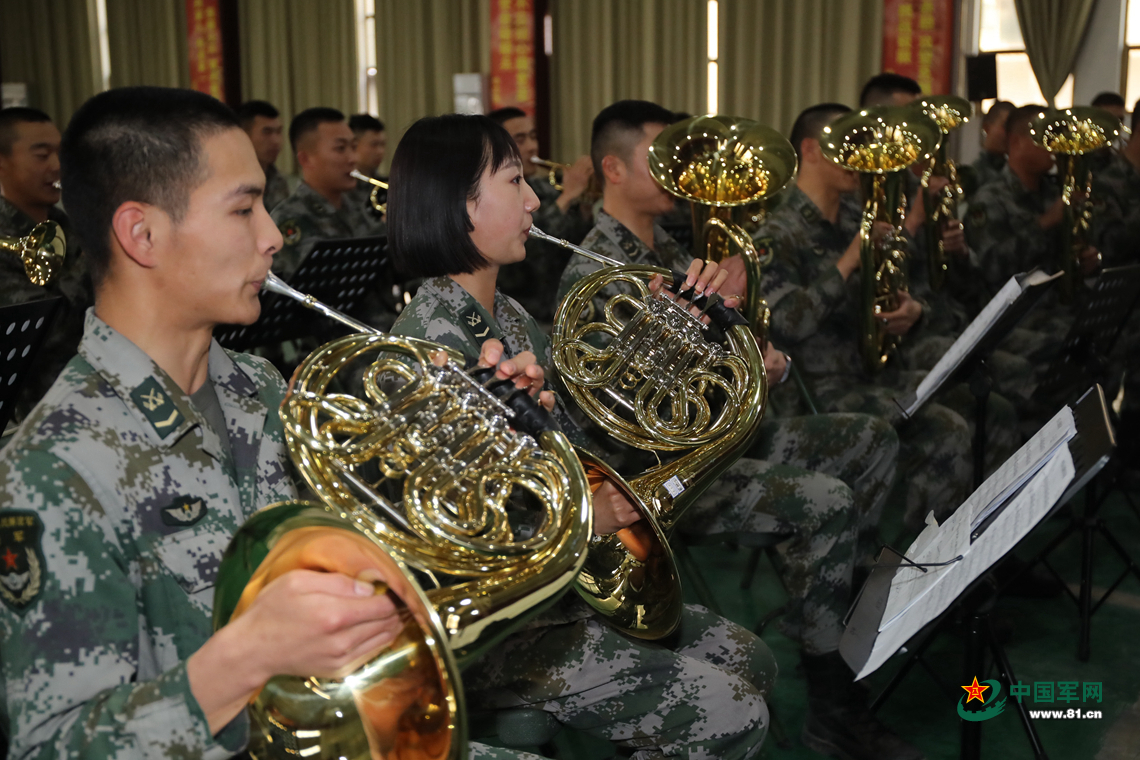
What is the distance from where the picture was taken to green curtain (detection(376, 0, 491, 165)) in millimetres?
10055

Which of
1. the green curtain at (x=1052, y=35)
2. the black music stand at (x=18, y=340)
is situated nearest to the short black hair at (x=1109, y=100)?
the green curtain at (x=1052, y=35)

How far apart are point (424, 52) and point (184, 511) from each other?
32.0ft

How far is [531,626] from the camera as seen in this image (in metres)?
1.77

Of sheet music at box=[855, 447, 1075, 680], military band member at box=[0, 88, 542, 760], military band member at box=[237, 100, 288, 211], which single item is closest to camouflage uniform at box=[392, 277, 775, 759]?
sheet music at box=[855, 447, 1075, 680]

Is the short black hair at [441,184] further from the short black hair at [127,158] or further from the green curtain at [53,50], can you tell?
the green curtain at [53,50]

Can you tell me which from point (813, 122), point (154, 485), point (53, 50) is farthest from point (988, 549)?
point (53, 50)

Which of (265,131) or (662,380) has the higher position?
(265,131)

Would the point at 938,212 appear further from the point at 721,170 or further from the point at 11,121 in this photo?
the point at 11,121

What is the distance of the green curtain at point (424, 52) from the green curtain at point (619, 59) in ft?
2.75

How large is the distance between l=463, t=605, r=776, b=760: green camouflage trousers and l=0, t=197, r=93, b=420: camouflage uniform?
2.48 metres

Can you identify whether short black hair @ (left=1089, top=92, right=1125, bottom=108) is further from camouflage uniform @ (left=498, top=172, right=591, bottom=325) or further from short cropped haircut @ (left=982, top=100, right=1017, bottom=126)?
camouflage uniform @ (left=498, top=172, right=591, bottom=325)

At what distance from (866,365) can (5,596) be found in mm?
2901

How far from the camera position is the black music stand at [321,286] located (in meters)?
3.20

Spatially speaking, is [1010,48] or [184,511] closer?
[184,511]
